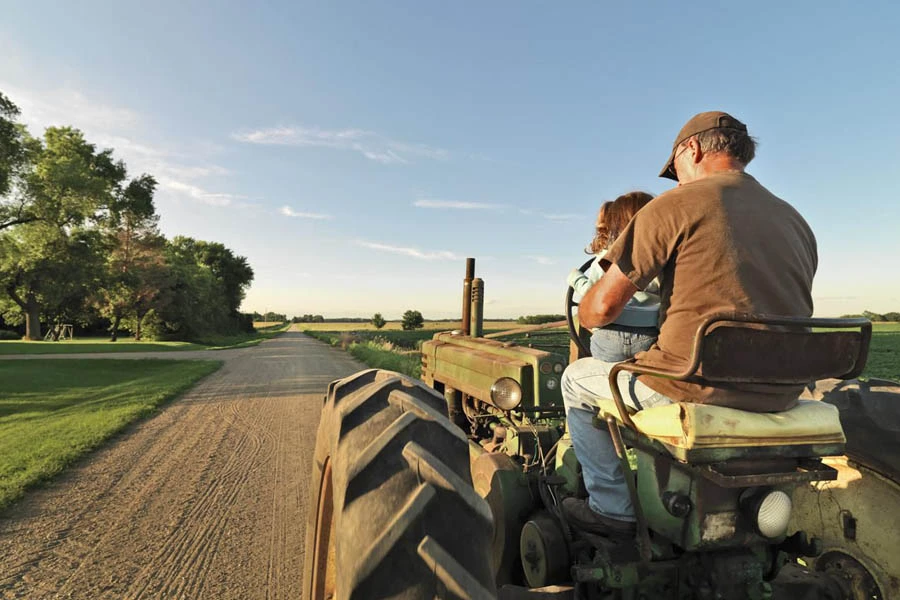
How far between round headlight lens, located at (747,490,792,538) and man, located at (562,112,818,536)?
0.27m

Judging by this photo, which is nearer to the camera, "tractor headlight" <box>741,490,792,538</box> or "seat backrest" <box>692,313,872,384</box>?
"seat backrest" <box>692,313,872,384</box>

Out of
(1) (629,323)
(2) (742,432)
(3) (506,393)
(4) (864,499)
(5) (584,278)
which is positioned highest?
(5) (584,278)

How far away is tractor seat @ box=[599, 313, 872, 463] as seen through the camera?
4.37 ft

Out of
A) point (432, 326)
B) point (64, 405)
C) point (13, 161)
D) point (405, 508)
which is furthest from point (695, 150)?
point (432, 326)

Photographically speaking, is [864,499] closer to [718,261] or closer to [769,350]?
[769,350]

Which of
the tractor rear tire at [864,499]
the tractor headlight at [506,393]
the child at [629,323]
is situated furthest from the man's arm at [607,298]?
the tractor headlight at [506,393]

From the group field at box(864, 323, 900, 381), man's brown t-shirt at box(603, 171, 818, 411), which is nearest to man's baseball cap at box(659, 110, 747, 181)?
man's brown t-shirt at box(603, 171, 818, 411)

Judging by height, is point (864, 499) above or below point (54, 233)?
below

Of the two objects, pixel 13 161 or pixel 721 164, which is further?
pixel 13 161

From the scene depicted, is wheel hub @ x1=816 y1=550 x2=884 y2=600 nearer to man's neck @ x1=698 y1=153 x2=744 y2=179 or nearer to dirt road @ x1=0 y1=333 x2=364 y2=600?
man's neck @ x1=698 y1=153 x2=744 y2=179

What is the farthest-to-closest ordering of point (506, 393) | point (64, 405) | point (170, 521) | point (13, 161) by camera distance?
point (13, 161) → point (64, 405) → point (170, 521) → point (506, 393)

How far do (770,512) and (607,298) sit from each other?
81 cm

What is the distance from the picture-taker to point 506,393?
3.12m

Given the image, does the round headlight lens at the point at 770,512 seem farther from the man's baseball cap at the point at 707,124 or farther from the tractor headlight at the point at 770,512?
the man's baseball cap at the point at 707,124
